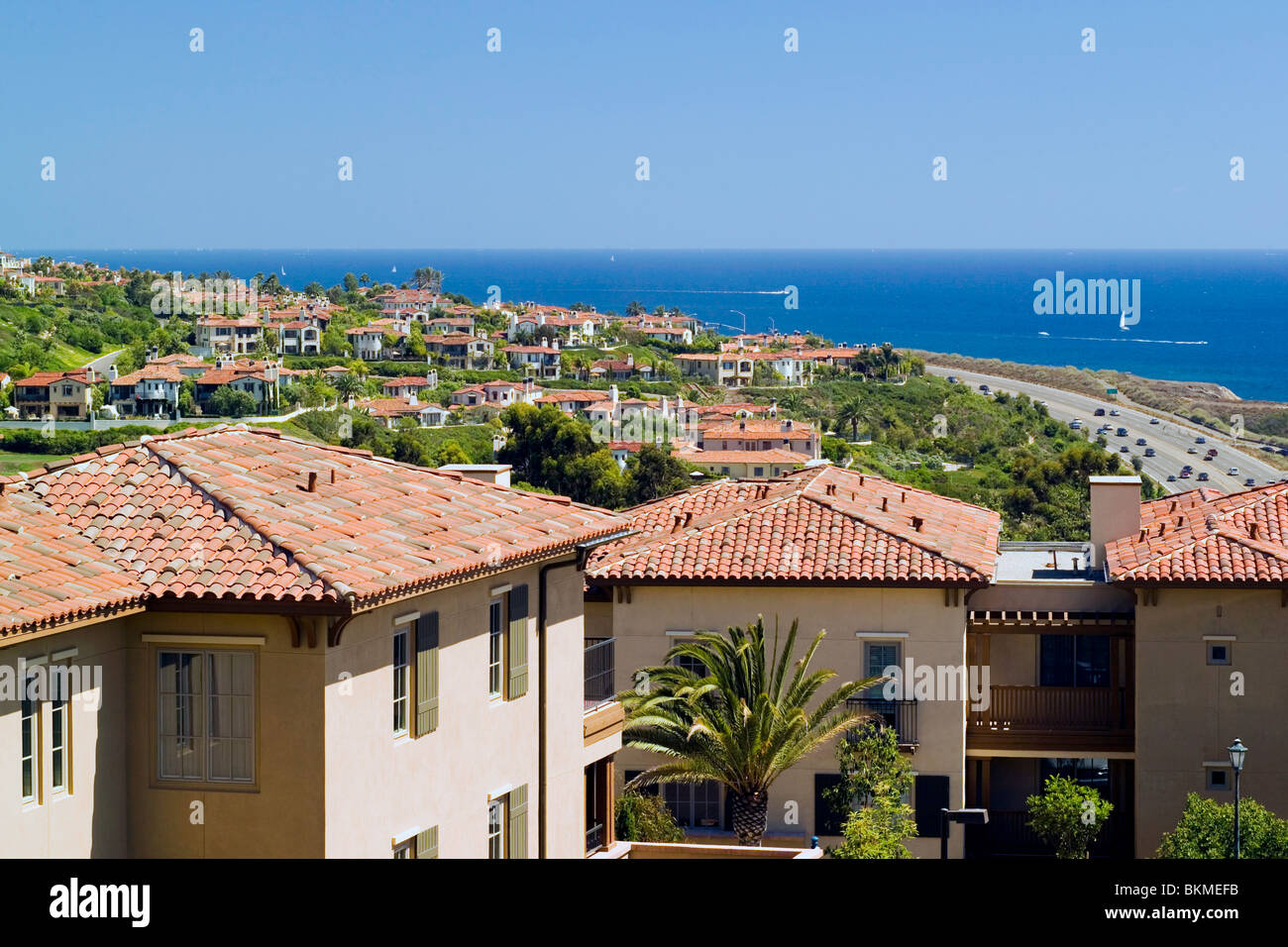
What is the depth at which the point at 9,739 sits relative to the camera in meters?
11.0

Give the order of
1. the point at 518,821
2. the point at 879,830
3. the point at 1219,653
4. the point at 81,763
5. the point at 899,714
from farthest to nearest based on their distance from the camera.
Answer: the point at 1219,653, the point at 899,714, the point at 879,830, the point at 518,821, the point at 81,763

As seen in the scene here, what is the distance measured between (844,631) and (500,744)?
385 inches

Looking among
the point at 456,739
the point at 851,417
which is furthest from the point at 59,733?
the point at 851,417

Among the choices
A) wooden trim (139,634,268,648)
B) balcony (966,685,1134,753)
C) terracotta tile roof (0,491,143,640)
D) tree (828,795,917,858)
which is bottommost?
tree (828,795,917,858)

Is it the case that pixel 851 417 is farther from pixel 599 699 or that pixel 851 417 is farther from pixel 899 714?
pixel 599 699

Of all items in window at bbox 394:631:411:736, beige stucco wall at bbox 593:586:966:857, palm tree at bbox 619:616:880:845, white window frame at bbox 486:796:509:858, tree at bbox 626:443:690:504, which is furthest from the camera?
tree at bbox 626:443:690:504

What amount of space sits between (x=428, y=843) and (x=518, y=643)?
2.44 meters

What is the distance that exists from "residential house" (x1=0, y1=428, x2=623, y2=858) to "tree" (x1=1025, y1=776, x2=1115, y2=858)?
1009 centimetres

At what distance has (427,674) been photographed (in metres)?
14.2

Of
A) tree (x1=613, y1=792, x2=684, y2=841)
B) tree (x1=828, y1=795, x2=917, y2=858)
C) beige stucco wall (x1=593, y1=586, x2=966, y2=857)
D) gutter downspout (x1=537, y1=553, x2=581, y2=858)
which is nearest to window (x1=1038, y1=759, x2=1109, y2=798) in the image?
beige stucco wall (x1=593, y1=586, x2=966, y2=857)

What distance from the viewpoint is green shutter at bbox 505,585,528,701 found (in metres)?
16.0

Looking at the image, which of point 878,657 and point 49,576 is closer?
point 49,576

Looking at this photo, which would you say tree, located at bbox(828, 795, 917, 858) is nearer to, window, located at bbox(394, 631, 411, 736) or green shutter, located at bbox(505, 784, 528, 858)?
green shutter, located at bbox(505, 784, 528, 858)
